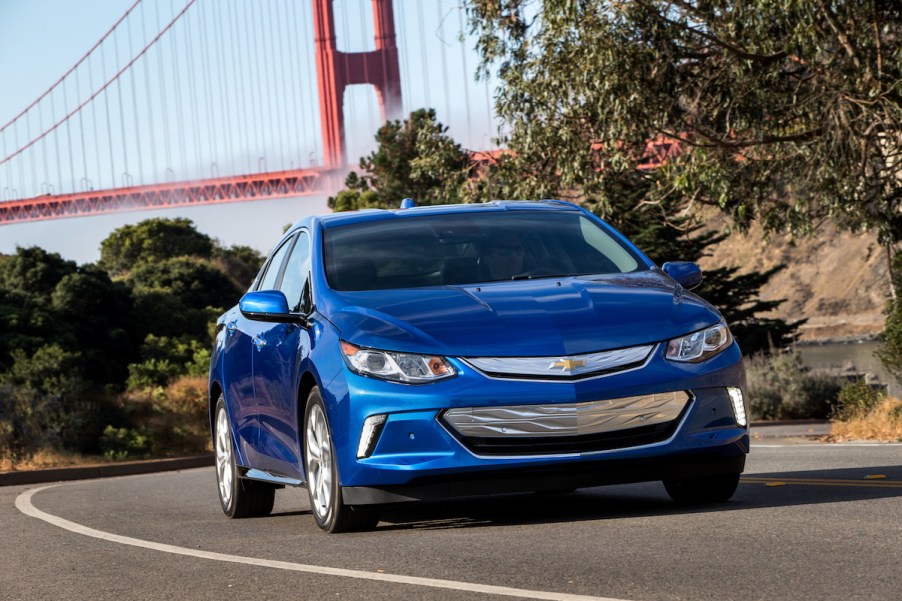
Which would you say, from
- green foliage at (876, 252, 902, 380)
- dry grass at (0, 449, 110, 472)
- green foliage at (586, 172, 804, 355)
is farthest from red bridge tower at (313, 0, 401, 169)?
green foliage at (876, 252, 902, 380)

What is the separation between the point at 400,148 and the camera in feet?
205

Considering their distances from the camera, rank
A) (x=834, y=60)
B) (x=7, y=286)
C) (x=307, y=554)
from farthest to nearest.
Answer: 1. (x=7, y=286)
2. (x=834, y=60)
3. (x=307, y=554)

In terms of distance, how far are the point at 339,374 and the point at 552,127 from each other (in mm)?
13997

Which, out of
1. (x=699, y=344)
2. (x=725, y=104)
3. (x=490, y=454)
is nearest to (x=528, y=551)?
(x=490, y=454)

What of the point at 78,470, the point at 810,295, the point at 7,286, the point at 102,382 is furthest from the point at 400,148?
the point at 810,295

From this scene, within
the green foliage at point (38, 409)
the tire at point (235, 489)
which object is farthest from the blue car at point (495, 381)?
the green foliage at point (38, 409)

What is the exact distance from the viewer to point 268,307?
7.68m

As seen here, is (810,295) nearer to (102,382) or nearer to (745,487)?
(102,382)

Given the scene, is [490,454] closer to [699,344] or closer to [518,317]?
[518,317]

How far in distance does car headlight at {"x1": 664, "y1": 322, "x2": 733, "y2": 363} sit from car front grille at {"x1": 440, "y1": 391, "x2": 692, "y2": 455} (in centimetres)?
18

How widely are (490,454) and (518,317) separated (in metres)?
0.64

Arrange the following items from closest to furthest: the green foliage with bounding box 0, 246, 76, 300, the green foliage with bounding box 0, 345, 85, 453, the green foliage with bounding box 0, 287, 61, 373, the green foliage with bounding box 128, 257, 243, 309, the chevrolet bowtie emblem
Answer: the chevrolet bowtie emblem → the green foliage with bounding box 0, 345, 85, 453 → the green foliage with bounding box 0, 287, 61, 373 → the green foliage with bounding box 0, 246, 76, 300 → the green foliage with bounding box 128, 257, 243, 309

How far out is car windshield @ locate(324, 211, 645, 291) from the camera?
7738mm

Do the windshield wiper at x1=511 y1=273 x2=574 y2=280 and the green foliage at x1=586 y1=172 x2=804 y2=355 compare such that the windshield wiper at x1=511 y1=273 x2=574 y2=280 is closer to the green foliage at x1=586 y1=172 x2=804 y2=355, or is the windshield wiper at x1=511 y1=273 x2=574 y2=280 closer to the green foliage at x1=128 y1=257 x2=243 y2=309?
the green foliage at x1=586 y1=172 x2=804 y2=355
